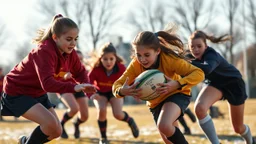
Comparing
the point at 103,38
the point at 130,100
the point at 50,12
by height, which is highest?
the point at 50,12

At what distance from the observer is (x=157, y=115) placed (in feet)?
17.5

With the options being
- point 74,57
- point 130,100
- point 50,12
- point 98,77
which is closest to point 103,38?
point 50,12

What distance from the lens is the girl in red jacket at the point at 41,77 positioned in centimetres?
485

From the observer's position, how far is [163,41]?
5.34 meters

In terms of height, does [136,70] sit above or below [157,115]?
above

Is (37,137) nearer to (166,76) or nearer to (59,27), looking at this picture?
(59,27)

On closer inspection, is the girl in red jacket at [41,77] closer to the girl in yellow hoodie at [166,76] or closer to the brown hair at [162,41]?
the girl in yellow hoodie at [166,76]

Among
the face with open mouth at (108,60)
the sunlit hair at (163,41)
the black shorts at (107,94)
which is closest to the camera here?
the sunlit hair at (163,41)

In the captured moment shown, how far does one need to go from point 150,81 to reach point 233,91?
2.19 m

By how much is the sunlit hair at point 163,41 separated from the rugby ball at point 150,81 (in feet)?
1.21

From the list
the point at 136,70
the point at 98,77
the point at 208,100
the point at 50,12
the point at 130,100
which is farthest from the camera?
the point at 130,100

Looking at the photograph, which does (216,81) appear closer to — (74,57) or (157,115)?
(157,115)

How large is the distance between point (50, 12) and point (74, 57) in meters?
40.6

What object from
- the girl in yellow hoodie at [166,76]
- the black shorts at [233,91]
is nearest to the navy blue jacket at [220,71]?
the black shorts at [233,91]
